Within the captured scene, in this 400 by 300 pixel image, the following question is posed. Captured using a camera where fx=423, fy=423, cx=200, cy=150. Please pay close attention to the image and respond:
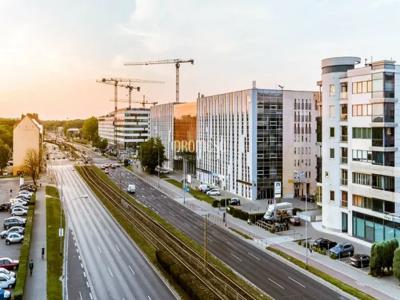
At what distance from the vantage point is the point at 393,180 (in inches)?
1935

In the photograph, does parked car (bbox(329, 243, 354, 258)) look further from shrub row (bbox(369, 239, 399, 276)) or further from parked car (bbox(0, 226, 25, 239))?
parked car (bbox(0, 226, 25, 239))

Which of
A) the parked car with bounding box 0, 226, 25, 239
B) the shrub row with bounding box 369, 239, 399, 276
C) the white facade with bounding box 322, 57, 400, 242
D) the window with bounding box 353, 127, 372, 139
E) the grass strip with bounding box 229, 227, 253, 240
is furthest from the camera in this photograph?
the grass strip with bounding box 229, 227, 253, 240

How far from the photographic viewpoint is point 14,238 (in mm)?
52250

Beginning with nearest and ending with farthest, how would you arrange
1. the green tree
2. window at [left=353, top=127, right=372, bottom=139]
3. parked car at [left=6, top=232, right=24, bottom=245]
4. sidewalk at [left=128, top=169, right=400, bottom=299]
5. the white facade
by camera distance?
sidewalk at [left=128, top=169, right=400, bottom=299] < the green tree < the white facade < parked car at [left=6, top=232, right=24, bottom=245] < window at [left=353, top=127, right=372, bottom=139]

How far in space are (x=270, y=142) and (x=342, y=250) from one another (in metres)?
38.6

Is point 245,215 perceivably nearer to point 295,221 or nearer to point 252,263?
point 295,221

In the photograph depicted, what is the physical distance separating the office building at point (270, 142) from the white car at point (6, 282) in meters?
51.6

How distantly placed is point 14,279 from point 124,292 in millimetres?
10568

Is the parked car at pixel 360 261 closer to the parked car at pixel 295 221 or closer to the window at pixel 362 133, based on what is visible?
the window at pixel 362 133

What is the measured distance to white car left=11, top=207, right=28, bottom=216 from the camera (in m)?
66.4

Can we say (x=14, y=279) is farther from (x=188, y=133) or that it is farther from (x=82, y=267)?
(x=188, y=133)

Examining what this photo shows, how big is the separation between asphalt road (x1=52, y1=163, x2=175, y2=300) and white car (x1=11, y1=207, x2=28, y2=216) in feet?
21.9

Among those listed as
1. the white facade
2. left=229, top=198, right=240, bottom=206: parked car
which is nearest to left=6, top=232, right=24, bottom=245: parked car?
left=229, top=198, right=240, bottom=206: parked car

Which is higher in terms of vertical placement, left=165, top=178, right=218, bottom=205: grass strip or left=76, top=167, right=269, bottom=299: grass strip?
left=165, top=178, right=218, bottom=205: grass strip
